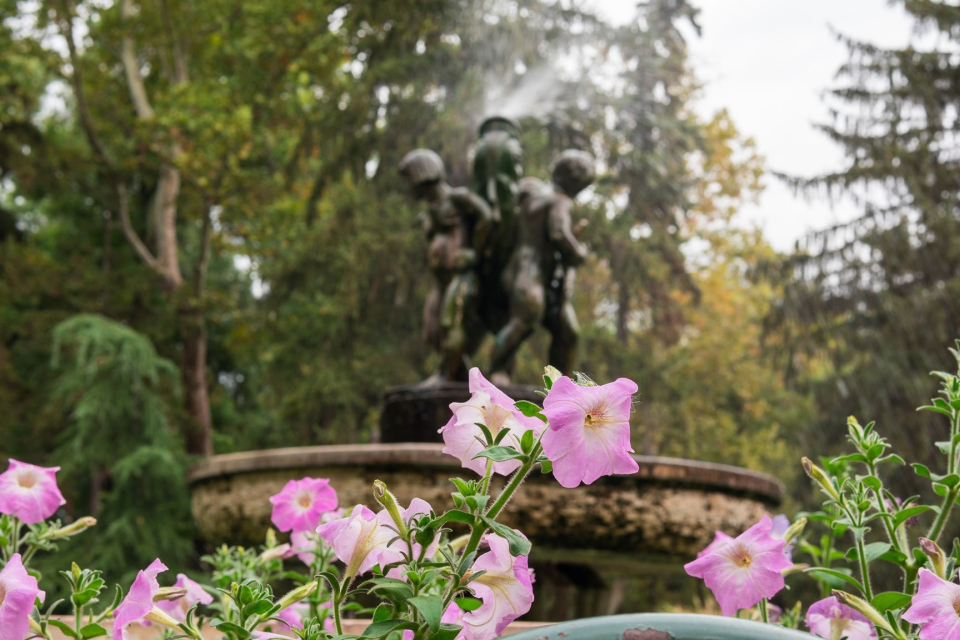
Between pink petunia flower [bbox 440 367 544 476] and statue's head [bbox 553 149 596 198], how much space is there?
4.46 meters

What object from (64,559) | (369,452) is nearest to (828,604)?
(369,452)

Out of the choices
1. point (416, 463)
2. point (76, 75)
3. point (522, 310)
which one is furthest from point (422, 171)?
point (76, 75)

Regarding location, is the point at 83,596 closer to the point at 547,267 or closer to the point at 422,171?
the point at 547,267

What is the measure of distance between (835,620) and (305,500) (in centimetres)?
71

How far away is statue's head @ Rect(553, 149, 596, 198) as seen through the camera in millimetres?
5125

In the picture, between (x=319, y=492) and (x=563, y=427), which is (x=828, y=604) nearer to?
(x=563, y=427)

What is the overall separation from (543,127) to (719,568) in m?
13.5

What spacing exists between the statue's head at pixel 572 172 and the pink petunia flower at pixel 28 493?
4.16 metres

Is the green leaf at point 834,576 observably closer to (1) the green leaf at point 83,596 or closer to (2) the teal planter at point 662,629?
(2) the teal planter at point 662,629

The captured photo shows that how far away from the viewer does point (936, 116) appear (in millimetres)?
13031

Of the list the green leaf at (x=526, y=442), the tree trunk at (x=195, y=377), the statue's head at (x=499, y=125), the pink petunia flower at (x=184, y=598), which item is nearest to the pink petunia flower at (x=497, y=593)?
the green leaf at (x=526, y=442)

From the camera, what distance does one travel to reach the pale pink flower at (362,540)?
0.78 meters

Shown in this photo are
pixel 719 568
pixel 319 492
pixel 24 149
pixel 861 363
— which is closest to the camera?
pixel 719 568

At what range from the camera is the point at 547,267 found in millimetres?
5285
